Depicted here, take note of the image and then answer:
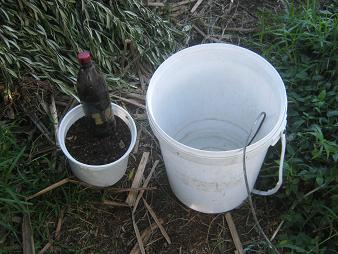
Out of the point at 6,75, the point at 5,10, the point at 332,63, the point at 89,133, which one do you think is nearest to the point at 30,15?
the point at 5,10

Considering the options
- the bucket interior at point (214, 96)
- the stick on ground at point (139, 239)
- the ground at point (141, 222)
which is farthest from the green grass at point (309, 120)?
the stick on ground at point (139, 239)

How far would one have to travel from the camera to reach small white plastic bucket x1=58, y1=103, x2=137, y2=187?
1.70 meters

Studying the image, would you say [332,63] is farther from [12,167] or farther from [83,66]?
[12,167]

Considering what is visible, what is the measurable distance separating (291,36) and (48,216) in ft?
4.44

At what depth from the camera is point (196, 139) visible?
1.98 meters

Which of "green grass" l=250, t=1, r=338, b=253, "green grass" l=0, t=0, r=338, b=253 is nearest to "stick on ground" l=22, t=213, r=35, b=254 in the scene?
"green grass" l=0, t=0, r=338, b=253

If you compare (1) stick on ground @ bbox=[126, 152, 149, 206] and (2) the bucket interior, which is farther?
(1) stick on ground @ bbox=[126, 152, 149, 206]

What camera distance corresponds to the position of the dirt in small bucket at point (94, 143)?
1775 mm

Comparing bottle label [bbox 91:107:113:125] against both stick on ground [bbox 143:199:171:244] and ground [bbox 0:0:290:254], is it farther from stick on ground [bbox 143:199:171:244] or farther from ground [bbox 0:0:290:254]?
stick on ground [bbox 143:199:171:244]

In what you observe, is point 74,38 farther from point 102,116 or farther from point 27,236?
point 27,236

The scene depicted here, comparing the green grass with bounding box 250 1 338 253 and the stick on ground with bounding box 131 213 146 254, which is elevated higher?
the green grass with bounding box 250 1 338 253

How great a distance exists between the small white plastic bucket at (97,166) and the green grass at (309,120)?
634 millimetres

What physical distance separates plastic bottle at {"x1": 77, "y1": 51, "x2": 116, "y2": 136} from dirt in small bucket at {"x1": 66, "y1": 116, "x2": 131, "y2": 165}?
4 centimetres

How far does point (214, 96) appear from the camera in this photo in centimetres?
185
